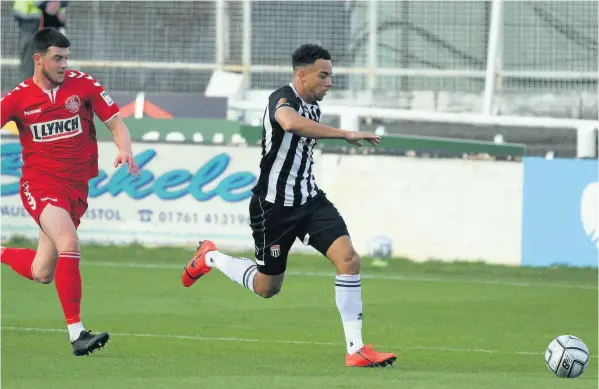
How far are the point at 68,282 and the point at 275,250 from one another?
1446mm

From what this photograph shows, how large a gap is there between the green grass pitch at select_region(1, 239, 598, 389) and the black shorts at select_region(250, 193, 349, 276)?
70cm

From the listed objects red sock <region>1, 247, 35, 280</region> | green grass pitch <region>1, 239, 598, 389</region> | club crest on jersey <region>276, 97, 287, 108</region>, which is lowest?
green grass pitch <region>1, 239, 598, 389</region>

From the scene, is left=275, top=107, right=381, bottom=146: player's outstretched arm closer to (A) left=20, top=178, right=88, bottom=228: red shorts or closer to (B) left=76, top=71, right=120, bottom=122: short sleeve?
(B) left=76, top=71, right=120, bottom=122: short sleeve

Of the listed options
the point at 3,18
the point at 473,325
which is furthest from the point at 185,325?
the point at 3,18

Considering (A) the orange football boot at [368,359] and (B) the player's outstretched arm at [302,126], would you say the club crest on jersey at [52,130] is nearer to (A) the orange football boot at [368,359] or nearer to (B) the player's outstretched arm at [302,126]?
(B) the player's outstretched arm at [302,126]

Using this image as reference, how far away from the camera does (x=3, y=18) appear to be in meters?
21.1

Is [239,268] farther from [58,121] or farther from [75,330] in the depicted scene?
[58,121]

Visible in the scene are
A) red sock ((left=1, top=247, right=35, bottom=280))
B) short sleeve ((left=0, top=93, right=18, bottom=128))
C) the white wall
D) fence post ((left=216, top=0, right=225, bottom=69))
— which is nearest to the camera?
short sleeve ((left=0, top=93, right=18, bottom=128))

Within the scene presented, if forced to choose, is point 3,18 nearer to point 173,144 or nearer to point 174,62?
point 174,62

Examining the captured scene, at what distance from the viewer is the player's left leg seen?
29.9 ft

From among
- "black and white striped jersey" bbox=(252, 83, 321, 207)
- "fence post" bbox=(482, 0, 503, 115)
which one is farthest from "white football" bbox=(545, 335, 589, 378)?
"fence post" bbox=(482, 0, 503, 115)

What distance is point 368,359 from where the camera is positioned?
29.8ft

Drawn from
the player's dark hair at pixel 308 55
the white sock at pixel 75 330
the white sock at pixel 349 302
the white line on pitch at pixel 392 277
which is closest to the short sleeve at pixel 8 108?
the white sock at pixel 75 330

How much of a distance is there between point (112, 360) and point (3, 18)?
1296 centimetres
